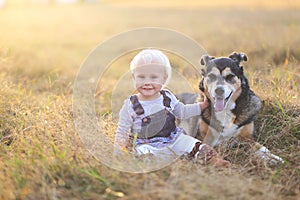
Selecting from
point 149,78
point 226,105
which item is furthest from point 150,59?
point 226,105

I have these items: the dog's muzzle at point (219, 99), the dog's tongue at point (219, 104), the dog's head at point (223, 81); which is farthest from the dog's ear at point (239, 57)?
the dog's tongue at point (219, 104)

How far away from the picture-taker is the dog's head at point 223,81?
396cm

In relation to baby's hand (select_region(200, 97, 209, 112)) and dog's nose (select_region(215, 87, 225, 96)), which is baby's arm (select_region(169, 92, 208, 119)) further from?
dog's nose (select_region(215, 87, 225, 96))

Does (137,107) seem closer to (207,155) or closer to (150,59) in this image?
(150,59)

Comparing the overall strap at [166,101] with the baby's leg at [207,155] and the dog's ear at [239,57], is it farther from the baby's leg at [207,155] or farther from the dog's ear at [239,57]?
the dog's ear at [239,57]

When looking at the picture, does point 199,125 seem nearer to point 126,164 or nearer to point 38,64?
point 126,164

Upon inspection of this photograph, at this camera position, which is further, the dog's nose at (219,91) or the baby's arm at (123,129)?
the dog's nose at (219,91)

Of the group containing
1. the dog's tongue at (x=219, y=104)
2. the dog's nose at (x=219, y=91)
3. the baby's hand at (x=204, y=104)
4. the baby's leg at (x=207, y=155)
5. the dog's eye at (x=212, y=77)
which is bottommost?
the baby's leg at (x=207, y=155)

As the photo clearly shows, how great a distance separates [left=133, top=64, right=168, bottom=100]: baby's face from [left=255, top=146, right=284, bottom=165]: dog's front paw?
126 cm

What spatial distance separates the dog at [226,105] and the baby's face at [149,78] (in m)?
0.57

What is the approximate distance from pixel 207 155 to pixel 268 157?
630 mm

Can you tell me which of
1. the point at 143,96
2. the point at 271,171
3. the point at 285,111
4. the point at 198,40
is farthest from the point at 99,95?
the point at 198,40

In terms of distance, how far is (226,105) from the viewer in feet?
13.8

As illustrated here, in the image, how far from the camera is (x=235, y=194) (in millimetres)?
2820
